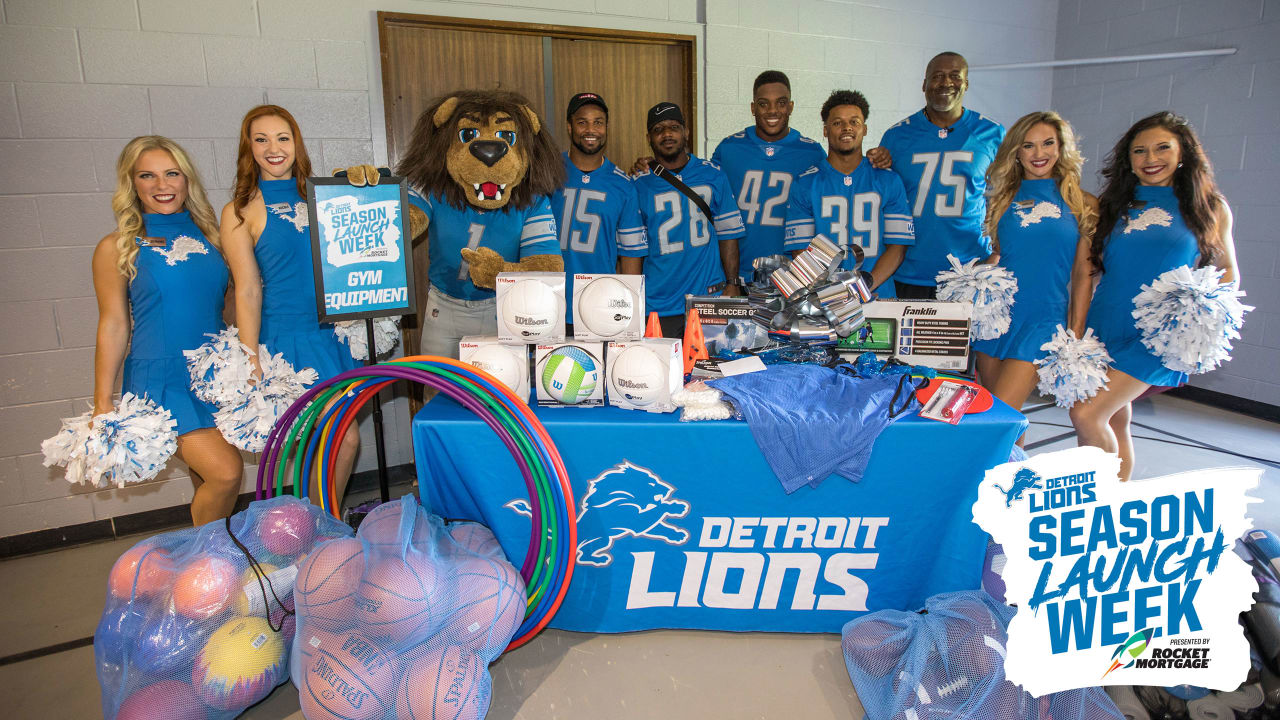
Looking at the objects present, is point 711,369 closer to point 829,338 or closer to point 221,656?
point 829,338

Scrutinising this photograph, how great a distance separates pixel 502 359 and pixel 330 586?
2.32 feet

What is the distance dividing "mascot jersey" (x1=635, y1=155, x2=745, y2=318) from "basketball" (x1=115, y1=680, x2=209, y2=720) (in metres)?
2.05

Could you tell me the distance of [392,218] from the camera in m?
2.12

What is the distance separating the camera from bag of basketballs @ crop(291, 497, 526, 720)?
153 centimetres

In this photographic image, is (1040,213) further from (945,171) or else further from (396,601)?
(396,601)

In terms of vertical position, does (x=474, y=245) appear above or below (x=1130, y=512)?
above

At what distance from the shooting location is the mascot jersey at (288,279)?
2.29 meters

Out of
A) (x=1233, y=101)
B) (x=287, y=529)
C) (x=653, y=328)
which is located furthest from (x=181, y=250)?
(x=1233, y=101)

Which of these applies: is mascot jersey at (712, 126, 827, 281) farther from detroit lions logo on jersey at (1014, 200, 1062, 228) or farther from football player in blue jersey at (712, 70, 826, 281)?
detroit lions logo on jersey at (1014, 200, 1062, 228)

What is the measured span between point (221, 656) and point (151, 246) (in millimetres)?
1297

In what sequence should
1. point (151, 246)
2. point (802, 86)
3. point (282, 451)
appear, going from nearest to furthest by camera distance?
point (282, 451), point (151, 246), point (802, 86)

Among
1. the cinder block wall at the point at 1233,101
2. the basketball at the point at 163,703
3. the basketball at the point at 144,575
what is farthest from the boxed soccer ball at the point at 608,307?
the cinder block wall at the point at 1233,101

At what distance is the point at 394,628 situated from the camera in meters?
1.53

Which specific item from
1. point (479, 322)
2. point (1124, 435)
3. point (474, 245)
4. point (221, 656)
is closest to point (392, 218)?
point (474, 245)
